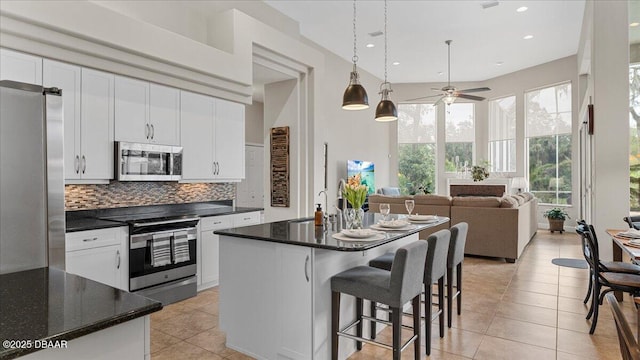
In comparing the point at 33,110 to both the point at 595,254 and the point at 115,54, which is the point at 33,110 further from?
the point at 595,254

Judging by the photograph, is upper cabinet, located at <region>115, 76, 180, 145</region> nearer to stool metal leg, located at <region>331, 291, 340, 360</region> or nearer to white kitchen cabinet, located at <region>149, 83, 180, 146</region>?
white kitchen cabinet, located at <region>149, 83, 180, 146</region>

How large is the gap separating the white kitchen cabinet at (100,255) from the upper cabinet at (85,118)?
581mm

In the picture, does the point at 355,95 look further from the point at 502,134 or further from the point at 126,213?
the point at 502,134

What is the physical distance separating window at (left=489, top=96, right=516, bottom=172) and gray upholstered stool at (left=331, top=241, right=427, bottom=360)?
8.94m

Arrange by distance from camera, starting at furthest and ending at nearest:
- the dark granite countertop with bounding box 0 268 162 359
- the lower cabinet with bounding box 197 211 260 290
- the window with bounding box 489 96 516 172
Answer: the window with bounding box 489 96 516 172
the lower cabinet with bounding box 197 211 260 290
the dark granite countertop with bounding box 0 268 162 359

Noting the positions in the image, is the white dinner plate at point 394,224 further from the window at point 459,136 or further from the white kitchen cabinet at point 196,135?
the window at point 459,136

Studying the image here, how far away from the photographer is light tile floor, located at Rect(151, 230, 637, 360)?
288cm

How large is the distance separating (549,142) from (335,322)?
358 inches

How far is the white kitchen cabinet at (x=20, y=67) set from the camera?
2.94 meters

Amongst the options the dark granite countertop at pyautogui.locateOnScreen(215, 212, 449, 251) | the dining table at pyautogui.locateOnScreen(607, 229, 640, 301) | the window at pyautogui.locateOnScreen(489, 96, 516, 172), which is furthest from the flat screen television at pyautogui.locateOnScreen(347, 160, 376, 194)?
the dark granite countertop at pyautogui.locateOnScreen(215, 212, 449, 251)

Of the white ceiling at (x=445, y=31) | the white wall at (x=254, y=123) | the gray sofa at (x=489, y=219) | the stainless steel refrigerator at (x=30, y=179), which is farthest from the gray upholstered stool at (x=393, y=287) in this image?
the white wall at (x=254, y=123)

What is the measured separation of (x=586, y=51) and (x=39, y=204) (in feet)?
24.7

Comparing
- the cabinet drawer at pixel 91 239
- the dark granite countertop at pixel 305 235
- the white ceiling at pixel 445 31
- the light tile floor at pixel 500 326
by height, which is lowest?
the light tile floor at pixel 500 326

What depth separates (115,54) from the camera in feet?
11.6
